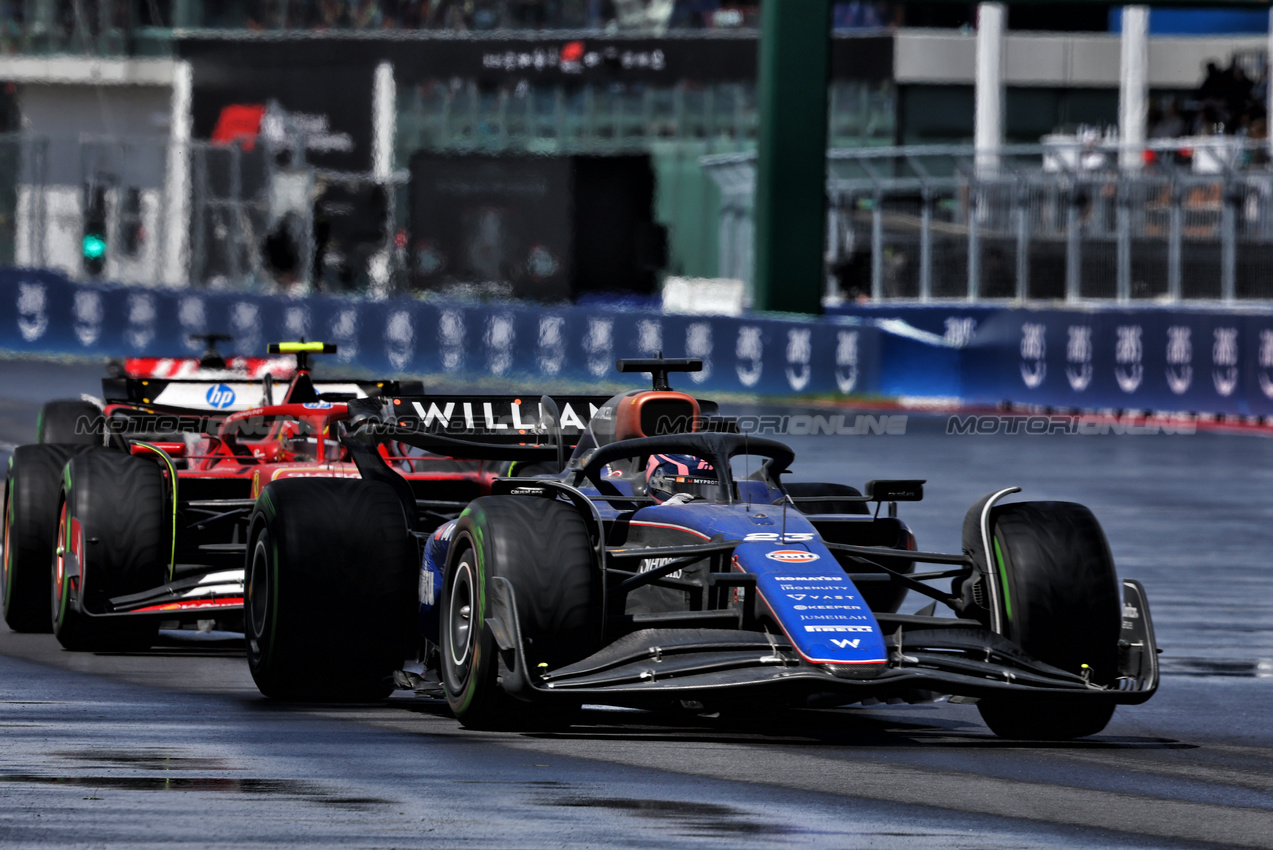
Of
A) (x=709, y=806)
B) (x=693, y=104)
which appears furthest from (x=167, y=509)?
(x=693, y=104)

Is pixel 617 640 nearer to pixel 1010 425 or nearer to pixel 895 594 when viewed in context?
pixel 895 594

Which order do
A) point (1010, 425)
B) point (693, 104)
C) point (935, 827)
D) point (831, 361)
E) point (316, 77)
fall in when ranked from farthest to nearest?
1. point (316, 77)
2. point (693, 104)
3. point (831, 361)
4. point (1010, 425)
5. point (935, 827)

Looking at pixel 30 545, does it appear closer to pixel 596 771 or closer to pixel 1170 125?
pixel 596 771

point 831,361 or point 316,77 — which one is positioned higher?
point 316,77

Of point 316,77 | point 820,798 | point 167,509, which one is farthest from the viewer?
point 316,77

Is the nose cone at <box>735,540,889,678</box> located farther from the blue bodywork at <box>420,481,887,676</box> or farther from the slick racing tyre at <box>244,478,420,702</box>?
the slick racing tyre at <box>244,478,420,702</box>

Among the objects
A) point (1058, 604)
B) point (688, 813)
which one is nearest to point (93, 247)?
point (1058, 604)

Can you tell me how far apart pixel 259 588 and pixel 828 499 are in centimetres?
225

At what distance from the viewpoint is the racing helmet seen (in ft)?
27.3

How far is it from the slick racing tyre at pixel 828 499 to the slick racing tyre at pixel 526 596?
1761 millimetres

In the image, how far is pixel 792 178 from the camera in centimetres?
2772

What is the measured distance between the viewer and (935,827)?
19.4 ft

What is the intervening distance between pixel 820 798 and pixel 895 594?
8.35 feet

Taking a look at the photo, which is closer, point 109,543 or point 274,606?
point 274,606
